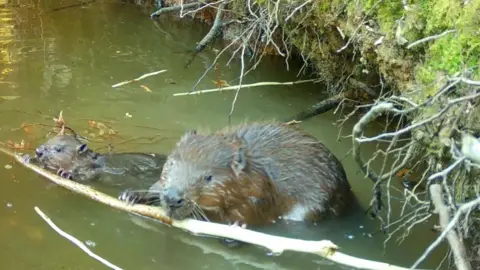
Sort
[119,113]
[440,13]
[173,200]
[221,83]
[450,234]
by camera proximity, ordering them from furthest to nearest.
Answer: [221,83]
[119,113]
[440,13]
[173,200]
[450,234]

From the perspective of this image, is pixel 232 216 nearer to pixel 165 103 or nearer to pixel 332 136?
pixel 332 136

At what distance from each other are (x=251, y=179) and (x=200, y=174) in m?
0.32

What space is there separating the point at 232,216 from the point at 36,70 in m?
3.26

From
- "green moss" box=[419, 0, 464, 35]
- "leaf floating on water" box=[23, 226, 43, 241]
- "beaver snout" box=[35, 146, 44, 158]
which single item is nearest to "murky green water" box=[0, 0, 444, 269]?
"leaf floating on water" box=[23, 226, 43, 241]

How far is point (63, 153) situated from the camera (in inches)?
166

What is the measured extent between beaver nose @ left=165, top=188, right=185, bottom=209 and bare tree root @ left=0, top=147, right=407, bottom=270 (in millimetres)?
92

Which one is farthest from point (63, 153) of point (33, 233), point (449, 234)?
point (449, 234)

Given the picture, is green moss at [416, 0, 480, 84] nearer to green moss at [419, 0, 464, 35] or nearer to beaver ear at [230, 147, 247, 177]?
green moss at [419, 0, 464, 35]

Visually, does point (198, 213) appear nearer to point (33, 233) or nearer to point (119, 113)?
point (33, 233)

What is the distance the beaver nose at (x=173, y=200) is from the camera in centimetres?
324

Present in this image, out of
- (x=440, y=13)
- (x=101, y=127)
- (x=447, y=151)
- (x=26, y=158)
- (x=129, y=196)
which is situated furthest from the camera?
(x=101, y=127)

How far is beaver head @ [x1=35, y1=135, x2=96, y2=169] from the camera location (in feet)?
13.7

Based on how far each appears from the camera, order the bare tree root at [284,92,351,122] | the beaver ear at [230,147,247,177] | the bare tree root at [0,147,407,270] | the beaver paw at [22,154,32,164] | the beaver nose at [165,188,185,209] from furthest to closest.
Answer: the bare tree root at [284,92,351,122]
the beaver paw at [22,154,32,164]
the beaver ear at [230,147,247,177]
the beaver nose at [165,188,185,209]
the bare tree root at [0,147,407,270]

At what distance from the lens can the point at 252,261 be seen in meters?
3.37
